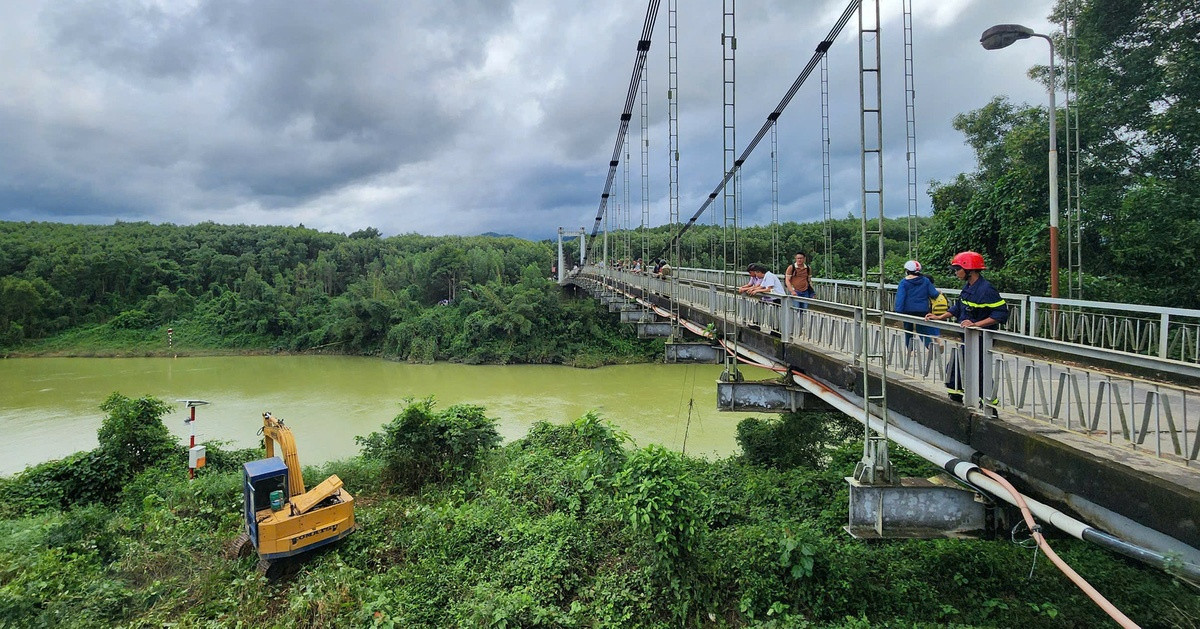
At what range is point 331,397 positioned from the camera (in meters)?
19.2

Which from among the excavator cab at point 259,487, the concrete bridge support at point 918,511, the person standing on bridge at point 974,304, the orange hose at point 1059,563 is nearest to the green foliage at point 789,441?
the person standing on bridge at point 974,304

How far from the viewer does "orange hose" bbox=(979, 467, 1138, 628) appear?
2012 mm

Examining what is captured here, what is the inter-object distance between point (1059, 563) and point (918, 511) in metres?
1.17

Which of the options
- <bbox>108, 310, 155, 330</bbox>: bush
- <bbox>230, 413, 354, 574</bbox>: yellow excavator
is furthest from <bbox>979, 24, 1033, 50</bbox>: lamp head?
<bbox>108, 310, 155, 330</bbox>: bush

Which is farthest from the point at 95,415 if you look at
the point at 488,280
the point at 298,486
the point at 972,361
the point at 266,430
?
the point at 488,280

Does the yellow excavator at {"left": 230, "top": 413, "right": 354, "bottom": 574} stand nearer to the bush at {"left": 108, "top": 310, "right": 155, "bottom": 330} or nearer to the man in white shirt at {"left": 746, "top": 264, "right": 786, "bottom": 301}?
the man in white shirt at {"left": 746, "top": 264, "right": 786, "bottom": 301}

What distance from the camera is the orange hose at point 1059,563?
6.60 ft

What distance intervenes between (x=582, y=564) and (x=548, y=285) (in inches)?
1114

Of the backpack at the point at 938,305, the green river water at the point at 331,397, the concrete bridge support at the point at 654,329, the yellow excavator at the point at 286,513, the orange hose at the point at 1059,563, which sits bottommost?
the green river water at the point at 331,397

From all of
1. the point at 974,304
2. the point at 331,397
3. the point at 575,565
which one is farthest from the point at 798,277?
the point at 331,397

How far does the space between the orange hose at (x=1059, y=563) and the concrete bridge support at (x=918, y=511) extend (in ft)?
1.19

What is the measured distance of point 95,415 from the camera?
16234 millimetres

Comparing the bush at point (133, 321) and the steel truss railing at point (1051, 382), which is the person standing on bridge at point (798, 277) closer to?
the steel truss railing at point (1051, 382)

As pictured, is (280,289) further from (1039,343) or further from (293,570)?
(1039,343)
